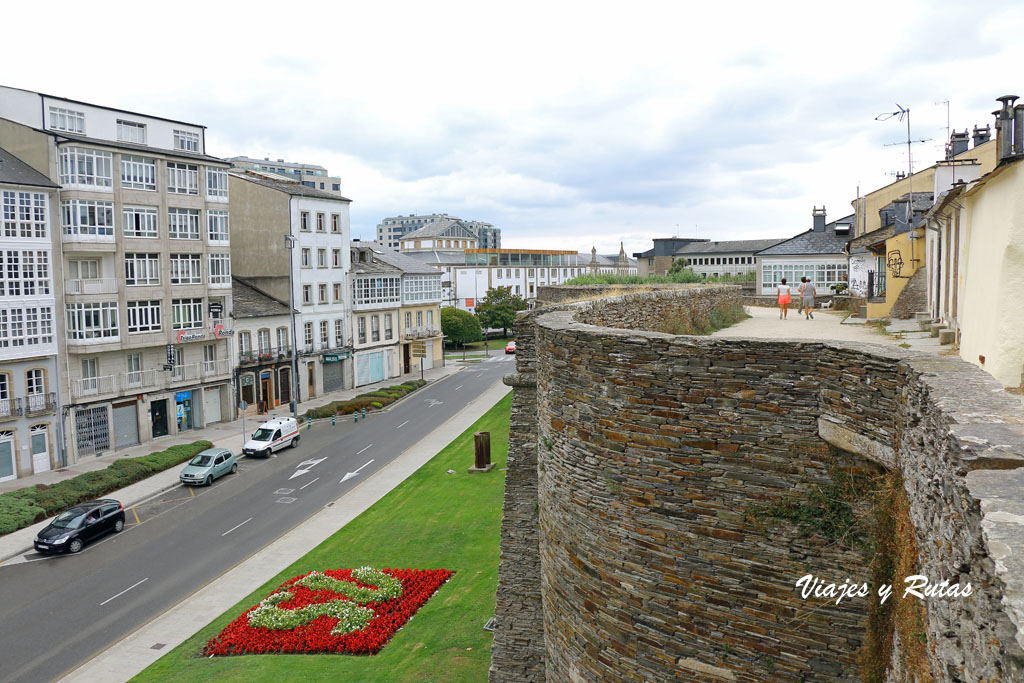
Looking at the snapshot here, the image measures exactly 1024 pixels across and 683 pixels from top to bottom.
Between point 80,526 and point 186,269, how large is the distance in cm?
1972

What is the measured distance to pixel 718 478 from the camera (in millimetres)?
7160

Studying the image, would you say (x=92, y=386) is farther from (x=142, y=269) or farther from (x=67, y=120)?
(x=67, y=120)

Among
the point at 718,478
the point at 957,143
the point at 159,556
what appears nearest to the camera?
the point at 718,478

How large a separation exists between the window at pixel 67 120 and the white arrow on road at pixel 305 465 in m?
20.8

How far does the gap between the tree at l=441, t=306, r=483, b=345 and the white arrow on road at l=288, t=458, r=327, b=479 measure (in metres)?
42.1

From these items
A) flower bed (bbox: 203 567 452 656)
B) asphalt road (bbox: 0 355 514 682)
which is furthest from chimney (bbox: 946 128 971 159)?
asphalt road (bbox: 0 355 514 682)

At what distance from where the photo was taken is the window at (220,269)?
42.6 m

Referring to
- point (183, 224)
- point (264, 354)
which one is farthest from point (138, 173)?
point (264, 354)

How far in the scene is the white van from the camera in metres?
35.5

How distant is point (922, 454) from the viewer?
16.9ft

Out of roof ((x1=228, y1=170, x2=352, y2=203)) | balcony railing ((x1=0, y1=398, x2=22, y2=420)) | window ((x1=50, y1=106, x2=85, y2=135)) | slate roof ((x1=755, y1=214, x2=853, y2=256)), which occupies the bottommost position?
balcony railing ((x1=0, y1=398, x2=22, y2=420))

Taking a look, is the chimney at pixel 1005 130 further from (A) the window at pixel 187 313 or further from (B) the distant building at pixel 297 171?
(B) the distant building at pixel 297 171

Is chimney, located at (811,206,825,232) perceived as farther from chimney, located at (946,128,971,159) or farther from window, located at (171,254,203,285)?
window, located at (171,254,203,285)

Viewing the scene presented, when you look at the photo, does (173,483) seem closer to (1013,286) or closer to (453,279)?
(1013,286)
